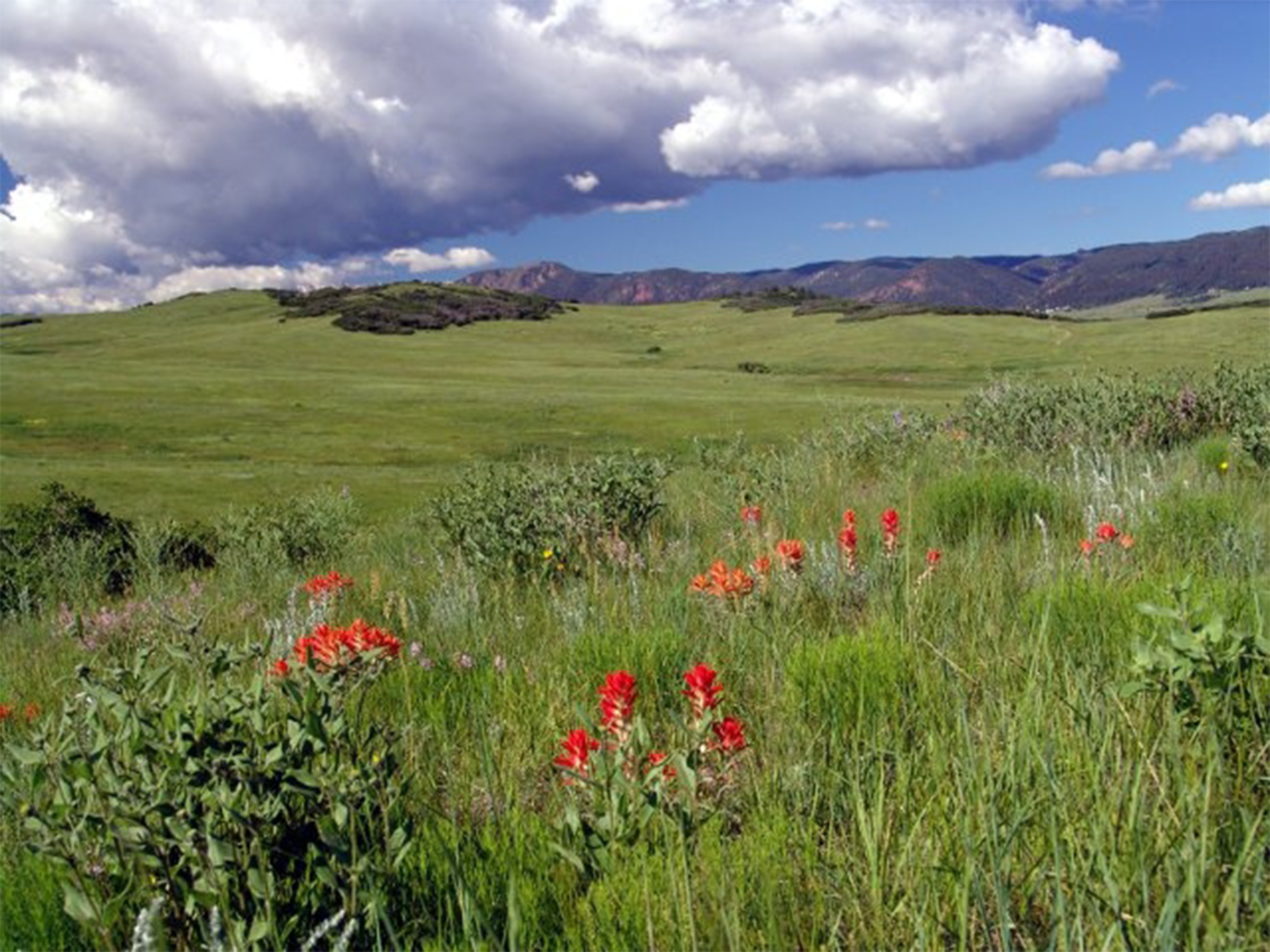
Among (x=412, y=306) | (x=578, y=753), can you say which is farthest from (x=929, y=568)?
(x=412, y=306)

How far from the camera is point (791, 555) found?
430 cm

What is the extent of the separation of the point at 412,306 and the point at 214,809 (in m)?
139

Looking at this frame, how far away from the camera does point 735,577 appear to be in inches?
161

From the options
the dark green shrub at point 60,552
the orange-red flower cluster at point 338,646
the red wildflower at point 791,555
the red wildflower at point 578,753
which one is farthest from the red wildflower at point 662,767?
the dark green shrub at point 60,552

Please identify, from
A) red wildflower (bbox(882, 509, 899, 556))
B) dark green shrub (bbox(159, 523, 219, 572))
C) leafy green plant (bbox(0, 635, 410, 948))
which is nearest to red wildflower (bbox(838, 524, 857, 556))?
red wildflower (bbox(882, 509, 899, 556))

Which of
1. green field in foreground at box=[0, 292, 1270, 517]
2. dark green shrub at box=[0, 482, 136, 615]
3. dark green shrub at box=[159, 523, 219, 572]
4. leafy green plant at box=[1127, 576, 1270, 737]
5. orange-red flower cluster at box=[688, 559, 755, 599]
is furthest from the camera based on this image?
green field in foreground at box=[0, 292, 1270, 517]

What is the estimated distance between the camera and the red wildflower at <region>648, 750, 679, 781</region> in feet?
7.70

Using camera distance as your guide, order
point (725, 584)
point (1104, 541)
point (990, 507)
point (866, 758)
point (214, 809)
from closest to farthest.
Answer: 1. point (214, 809)
2. point (866, 758)
3. point (725, 584)
4. point (1104, 541)
5. point (990, 507)

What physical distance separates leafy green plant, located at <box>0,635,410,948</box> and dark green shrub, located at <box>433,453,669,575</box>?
4.09 meters

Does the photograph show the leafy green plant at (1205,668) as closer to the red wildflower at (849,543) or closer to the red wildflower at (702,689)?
the red wildflower at (702,689)

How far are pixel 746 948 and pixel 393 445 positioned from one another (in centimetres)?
3942

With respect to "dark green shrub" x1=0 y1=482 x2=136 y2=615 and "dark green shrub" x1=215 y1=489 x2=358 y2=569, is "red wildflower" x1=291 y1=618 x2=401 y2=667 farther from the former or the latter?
"dark green shrub" x1=0 y1=482 x2=136 y2=615

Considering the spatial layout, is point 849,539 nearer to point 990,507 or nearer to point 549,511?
point 990,507

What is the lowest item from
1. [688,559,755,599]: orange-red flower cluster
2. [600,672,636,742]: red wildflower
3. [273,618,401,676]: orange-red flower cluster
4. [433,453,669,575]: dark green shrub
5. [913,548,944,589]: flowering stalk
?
[433,453,669,575]: dark green shrub
